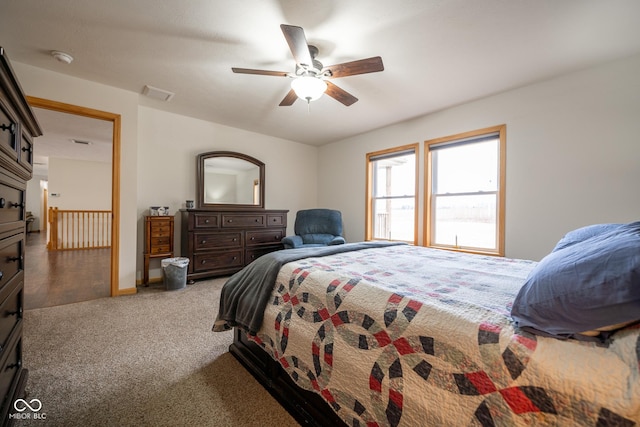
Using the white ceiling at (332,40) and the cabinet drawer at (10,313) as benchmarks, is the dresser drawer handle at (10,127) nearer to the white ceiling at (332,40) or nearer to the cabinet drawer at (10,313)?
the cabinet drawer at (10,313)

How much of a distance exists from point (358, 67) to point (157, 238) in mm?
3187

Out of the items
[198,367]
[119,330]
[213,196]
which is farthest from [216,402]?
[213,196]

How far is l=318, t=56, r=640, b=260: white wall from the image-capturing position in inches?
90.8

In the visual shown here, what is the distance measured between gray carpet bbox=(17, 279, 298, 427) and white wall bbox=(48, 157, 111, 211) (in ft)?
19.0

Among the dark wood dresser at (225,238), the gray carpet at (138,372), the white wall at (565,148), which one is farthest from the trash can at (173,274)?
the white wall at (565,148)

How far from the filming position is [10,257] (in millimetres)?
1157

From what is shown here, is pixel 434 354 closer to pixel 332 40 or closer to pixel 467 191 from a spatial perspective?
pixel 332 40

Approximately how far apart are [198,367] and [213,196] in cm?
288

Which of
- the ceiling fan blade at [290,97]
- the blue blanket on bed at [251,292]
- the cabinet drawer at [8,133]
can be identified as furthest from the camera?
the ceiling fan blade at [290,97]

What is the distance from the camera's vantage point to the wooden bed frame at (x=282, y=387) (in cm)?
120

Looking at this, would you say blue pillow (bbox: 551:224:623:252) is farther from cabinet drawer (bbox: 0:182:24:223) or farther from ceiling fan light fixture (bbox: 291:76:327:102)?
cabinet drawer (bbox: 0:182:24:223)

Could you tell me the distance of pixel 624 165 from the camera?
231 centimetres

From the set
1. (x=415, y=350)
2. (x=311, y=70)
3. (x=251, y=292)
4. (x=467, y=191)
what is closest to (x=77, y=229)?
(x=251, y=292)

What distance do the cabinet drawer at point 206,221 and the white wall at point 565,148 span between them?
11.4 ft
